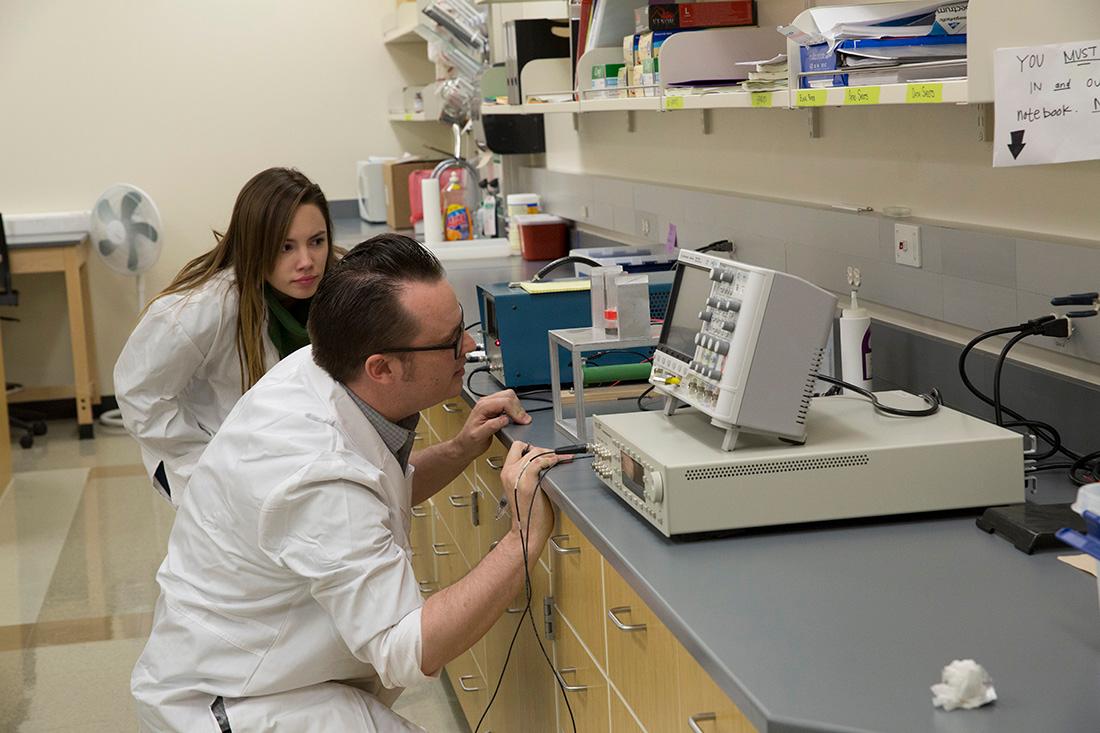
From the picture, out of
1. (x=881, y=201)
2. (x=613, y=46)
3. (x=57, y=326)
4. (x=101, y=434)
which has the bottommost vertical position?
(x=101, y=434)

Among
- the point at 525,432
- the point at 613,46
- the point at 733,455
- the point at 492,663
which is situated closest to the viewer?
the point at 733,455

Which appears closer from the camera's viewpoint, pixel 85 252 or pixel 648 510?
pixel 648 510

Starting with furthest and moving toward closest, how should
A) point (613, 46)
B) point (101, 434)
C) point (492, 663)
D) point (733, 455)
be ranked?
point (101, 434)
point (613, 46)
point (492, 663)
point (733, 455)

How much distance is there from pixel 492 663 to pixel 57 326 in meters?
4.68

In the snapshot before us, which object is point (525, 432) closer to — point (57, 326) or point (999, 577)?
point (999, 577)

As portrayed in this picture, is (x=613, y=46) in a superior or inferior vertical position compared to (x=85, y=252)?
superior

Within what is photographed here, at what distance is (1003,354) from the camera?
6.03ft

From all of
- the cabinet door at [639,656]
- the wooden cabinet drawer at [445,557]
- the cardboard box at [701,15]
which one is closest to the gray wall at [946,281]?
the cardboard box at [701,15]

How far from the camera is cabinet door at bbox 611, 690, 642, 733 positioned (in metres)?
1.63

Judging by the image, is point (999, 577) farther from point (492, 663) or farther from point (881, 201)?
point (492, 663)

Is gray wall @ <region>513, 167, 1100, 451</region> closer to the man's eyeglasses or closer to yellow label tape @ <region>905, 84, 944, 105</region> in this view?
yellow label tape @ <region>905, 84, 944, 105</region>

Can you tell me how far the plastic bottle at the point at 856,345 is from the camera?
214cm

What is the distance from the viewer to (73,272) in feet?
19.5

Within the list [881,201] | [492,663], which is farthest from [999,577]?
[492,663]
